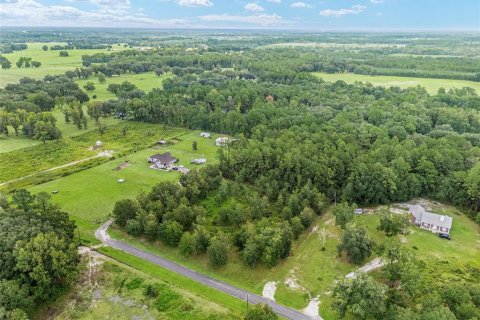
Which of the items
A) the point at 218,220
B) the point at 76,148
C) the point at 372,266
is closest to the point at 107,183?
the point at 76,148

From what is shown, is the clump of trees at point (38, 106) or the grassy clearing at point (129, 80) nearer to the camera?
the clump of trees at point (38, 106)

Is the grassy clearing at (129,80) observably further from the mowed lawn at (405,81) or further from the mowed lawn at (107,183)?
the mowed lawn at (405,81)

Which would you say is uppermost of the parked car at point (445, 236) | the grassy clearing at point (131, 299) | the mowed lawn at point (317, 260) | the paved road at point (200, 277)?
the parked car at point (445, 236)

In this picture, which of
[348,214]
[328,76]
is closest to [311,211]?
[348,214]

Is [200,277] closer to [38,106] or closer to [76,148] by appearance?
[76,148]

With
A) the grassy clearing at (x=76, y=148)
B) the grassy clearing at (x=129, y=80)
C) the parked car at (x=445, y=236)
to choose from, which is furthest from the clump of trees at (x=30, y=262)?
the grassy clearing at (x=129, y=80)

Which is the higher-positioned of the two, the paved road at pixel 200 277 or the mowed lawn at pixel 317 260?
the mowed lawn at pixel 317 260

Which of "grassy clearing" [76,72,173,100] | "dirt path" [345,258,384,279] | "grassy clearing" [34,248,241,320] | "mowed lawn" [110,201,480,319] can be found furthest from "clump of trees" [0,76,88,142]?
"dirt path" [345,258,384,279]
